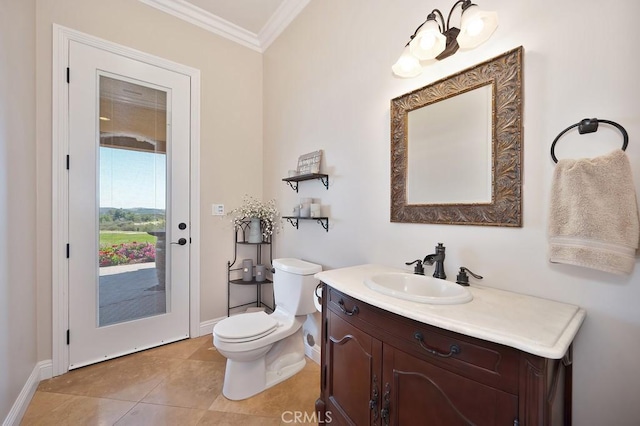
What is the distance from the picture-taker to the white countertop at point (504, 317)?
67 centimetres

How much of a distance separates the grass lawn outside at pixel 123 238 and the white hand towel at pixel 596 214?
264 centimetres

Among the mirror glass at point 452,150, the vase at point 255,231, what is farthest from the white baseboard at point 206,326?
the mirror glass at point 452,150

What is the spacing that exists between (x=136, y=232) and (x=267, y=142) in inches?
57.1

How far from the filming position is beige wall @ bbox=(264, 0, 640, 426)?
0.86 meters

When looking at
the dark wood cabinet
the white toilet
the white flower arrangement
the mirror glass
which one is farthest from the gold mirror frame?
the white flower arrangement

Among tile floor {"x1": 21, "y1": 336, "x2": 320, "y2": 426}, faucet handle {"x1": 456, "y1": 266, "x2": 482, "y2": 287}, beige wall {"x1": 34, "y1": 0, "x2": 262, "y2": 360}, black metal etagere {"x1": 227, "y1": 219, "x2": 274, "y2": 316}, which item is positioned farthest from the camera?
black metal etagere {"x1": 227, "y1": 219, "x2": 274, "y2": 316}

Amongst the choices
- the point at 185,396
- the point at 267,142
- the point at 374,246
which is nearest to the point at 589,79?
the point at 374,246

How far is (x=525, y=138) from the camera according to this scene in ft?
3.41

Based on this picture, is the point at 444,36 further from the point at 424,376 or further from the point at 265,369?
the point at 265,369

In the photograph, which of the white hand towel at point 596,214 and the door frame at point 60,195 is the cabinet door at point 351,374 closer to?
the white hand towel at point 596,214

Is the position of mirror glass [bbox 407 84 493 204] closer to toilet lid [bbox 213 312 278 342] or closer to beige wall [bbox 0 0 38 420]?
toilet lid [bbox 213 312 278 342]

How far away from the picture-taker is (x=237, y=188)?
2676mm

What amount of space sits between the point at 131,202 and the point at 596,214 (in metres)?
2.78

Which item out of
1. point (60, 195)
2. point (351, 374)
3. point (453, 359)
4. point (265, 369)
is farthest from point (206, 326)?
point (453, 359)
